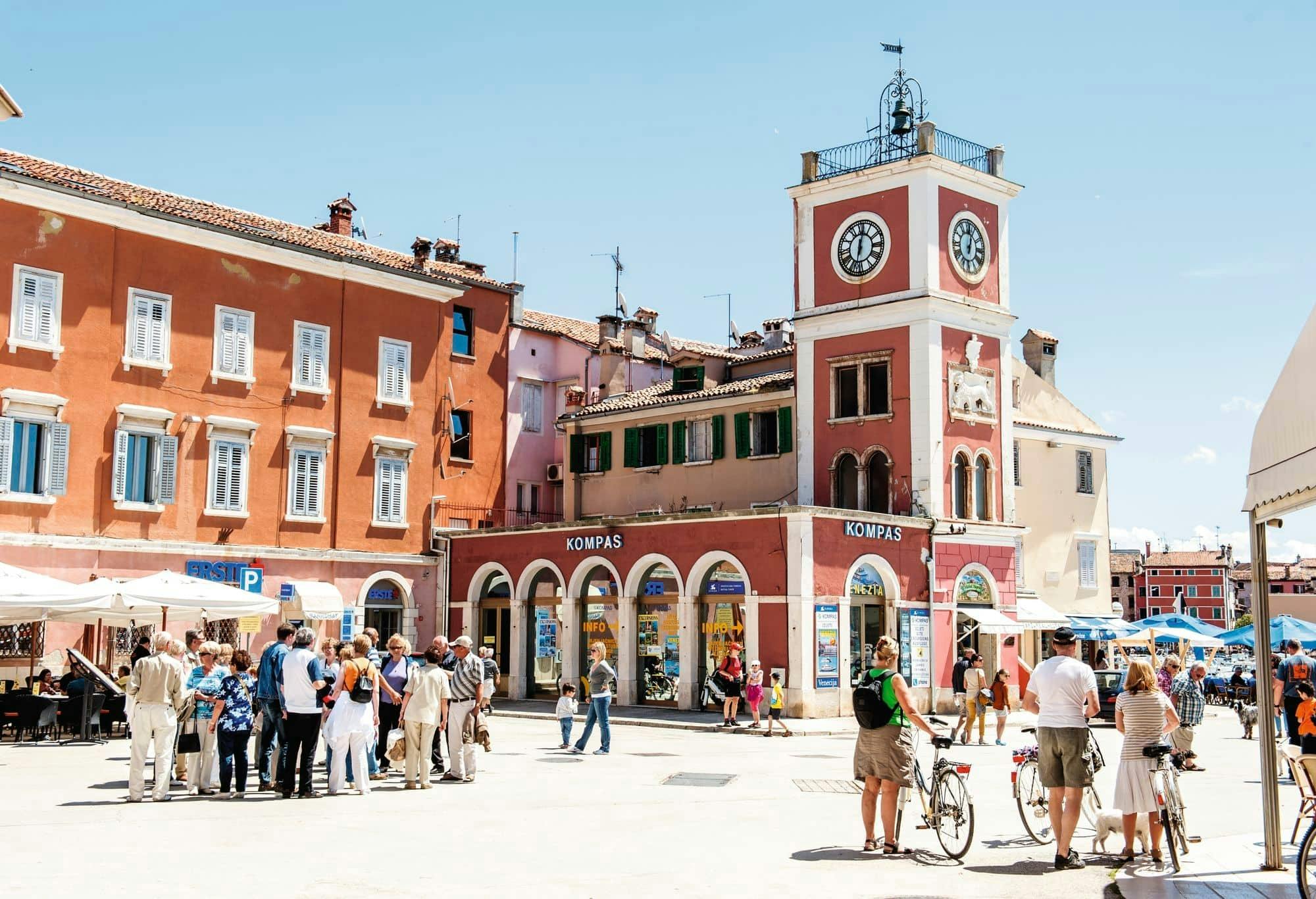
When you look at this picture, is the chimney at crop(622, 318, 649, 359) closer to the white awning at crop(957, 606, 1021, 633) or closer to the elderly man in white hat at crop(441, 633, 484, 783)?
the white awning at crop(957, 606, 1021, 633)

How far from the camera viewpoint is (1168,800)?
10.5 meters

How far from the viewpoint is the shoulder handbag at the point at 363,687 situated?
14.3 m

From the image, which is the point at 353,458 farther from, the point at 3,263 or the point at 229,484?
the point at 3,263

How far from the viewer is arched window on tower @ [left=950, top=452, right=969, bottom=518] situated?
3244cm

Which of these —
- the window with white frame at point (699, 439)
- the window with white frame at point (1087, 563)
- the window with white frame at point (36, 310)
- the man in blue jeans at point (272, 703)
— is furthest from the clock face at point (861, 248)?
the man in blue jeans at point (272, 703)

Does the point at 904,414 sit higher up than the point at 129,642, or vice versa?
the point at 904,414

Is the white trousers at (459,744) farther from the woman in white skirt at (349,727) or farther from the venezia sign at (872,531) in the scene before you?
the venezia sign at (872,531)

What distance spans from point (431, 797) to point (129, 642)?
16.9 m

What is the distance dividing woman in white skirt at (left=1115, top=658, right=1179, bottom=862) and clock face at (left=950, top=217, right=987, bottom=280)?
23597 mm

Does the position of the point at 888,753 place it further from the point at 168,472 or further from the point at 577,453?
the point at 577,453

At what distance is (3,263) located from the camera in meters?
28.1

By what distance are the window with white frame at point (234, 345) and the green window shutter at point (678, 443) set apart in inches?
462

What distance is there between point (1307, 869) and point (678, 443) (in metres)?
29.6

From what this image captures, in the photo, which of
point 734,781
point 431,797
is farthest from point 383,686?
point 734,781
